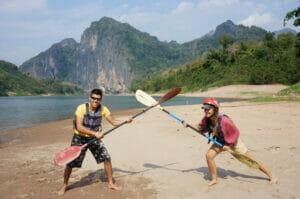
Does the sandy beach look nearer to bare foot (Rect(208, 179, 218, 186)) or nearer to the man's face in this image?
bare foot (Rect(208, 179, 218, 186))

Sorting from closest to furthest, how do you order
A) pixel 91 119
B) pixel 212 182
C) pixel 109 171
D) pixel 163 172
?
pixel 91 119, pixel 212 182, pixel 109 171, pixel 163 172

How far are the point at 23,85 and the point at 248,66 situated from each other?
465 feet

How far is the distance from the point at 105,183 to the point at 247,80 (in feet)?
214

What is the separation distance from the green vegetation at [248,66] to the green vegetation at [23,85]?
96.2 m

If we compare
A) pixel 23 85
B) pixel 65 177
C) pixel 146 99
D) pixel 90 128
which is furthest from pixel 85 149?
pixel 23 85

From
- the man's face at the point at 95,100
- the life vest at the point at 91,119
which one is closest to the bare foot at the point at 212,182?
the life vest at the point at 91,119

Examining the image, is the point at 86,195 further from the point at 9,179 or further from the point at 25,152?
the point at 25,152

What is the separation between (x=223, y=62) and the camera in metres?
88.7

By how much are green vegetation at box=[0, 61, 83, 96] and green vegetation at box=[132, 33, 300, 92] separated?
3787 inches

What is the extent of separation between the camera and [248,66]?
238 feet

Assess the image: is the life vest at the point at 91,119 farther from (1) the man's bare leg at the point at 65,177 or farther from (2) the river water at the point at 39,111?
(2) the river water at the point at 39,111

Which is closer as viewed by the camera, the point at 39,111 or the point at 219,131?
the point at 219,131

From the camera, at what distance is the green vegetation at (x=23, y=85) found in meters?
139

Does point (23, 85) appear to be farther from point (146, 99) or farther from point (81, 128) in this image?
point (81, 128)
